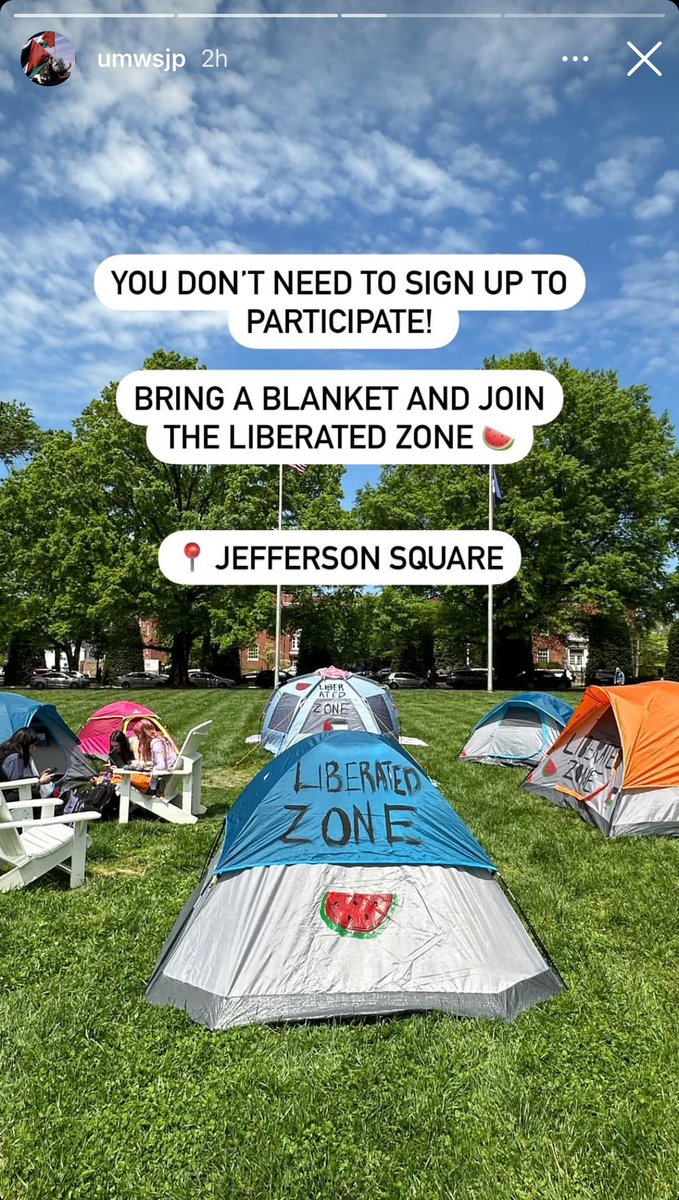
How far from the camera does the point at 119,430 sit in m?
30.6

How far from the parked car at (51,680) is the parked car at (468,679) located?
64.3ft

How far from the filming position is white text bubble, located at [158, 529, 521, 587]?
303 inches

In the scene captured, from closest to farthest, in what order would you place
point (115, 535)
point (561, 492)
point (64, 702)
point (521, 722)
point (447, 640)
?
1. point (521, 722)
2. point (64, 702)
3. point (115, 535)
4. point (561, 492)
5. point (447, 640)

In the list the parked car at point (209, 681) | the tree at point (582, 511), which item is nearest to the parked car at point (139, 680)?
the parked car at point (209, 681)

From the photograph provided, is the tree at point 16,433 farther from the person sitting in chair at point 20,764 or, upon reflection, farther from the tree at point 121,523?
the person sitting in chair at point 20,764

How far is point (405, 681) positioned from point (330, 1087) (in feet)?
123

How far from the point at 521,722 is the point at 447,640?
77.1ft

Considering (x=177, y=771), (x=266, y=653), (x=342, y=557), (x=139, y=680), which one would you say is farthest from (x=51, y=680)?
A: (x=342, y=557)

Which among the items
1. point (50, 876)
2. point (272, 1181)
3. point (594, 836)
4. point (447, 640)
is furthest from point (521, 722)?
point (447, 640)

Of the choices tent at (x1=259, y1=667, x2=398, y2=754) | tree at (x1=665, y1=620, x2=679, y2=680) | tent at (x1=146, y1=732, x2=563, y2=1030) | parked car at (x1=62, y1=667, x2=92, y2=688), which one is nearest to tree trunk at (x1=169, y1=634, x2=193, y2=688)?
parked car at (x1=62, y1=667, x2=92, y2=688)

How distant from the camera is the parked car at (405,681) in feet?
132

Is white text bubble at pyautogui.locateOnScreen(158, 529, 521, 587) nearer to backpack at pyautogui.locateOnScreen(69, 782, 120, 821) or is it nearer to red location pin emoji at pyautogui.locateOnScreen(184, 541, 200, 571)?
red location pin emoji at pyautogui.locateOnScreen(184, 541, 200, 571)

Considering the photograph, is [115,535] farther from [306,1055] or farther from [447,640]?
[306,1055]

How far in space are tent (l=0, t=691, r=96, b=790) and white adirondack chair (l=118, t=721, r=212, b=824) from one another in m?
0.91
